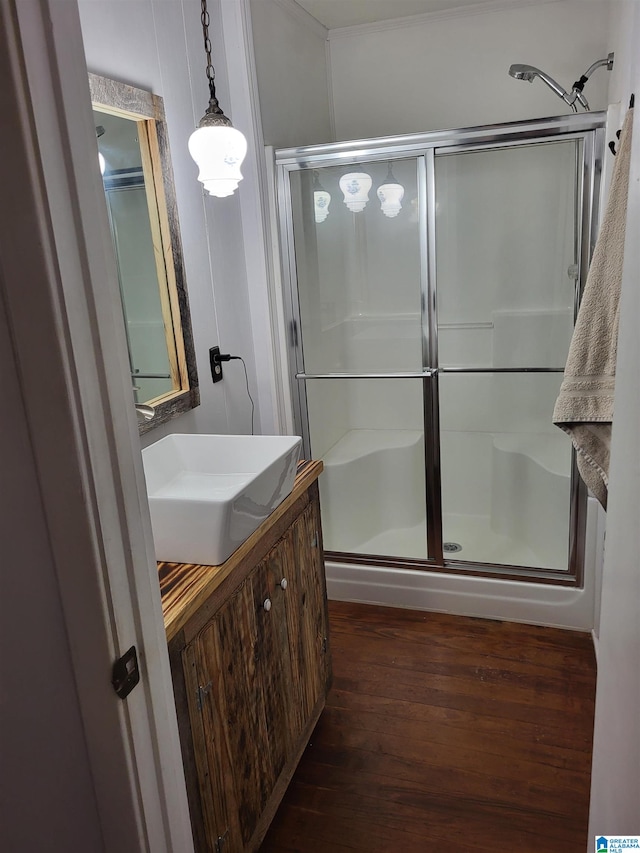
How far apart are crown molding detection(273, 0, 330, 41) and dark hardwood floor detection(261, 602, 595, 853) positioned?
2.51 meters

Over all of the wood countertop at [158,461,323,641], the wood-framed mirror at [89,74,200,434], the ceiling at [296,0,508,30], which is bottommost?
the wood countertop at [158,461,323,641]

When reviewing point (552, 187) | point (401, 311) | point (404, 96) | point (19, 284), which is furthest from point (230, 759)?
point (404, 96)

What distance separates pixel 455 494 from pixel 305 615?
1261 millimetres

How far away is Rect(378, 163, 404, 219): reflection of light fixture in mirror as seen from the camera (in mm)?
2531

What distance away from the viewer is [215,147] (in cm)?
176

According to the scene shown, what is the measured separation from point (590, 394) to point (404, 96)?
7.10 ft

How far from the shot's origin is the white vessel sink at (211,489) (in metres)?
1.31

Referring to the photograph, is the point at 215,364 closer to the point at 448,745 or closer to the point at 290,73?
the point at 290,73

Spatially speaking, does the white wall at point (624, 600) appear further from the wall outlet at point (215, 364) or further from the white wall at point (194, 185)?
the wall outlet at point (215, 364)

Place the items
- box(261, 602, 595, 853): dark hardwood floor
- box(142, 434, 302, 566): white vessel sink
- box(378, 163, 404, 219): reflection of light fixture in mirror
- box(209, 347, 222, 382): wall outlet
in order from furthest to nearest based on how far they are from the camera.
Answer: box(378, 163, 404, 219): reflection of light fixture in mirror → box(209, 347, 222, 382): wall outlet → box(261, 602, 595, 853): dark hardwood floor → box(142, 434, 302, 566): white vessel sink

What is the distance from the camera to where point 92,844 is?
3.02ft

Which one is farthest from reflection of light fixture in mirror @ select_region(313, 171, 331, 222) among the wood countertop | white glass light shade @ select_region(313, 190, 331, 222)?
the wood countertop

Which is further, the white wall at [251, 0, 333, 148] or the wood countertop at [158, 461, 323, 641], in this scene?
the white wall at [251, 0, 333, 148]

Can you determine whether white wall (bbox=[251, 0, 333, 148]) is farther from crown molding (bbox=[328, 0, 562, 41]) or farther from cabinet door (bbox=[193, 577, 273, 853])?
A: cabinet door (bbox=[193, 577, 273, 853])
